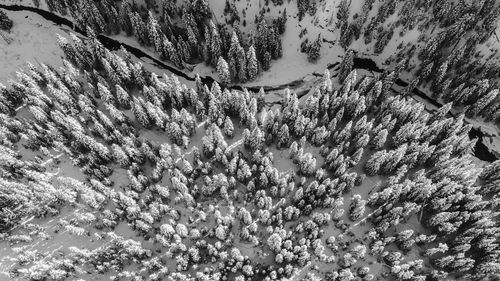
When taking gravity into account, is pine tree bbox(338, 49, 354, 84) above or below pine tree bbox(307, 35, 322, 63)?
below

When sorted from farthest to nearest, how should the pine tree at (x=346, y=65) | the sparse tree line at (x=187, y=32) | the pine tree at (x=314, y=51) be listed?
the pine tree at (x=314, y=51) < the pine tree at (x=346, y=65) < the sparse tree line at (x=187, y=32)

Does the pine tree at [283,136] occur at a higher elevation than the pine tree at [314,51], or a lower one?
lower

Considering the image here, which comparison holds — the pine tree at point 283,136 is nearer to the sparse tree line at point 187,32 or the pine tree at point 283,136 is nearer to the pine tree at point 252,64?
the pine tree at point 252,64

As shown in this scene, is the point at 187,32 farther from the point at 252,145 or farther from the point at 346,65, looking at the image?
the point at 346,65

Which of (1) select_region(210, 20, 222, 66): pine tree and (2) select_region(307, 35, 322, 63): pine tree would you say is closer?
(1) select_region(210, 20, 222, 66): pine tree

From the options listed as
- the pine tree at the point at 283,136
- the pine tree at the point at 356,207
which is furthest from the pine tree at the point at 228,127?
the pine tree at the point at 356,207

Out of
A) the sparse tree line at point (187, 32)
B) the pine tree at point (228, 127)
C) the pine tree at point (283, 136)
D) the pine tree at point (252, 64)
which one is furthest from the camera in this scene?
the sparse tree line at point (187, 32)

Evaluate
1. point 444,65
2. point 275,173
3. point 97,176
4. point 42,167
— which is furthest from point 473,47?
point 42,167

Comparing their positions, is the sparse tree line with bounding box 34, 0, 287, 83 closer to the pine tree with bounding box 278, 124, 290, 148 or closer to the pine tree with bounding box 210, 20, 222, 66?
the pine tree with bounding box 210, 20, 222, 66

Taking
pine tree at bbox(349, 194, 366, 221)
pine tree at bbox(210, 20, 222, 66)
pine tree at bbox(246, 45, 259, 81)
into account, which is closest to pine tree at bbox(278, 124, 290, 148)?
pine tree at bbox(349, 194, 366, 221)
